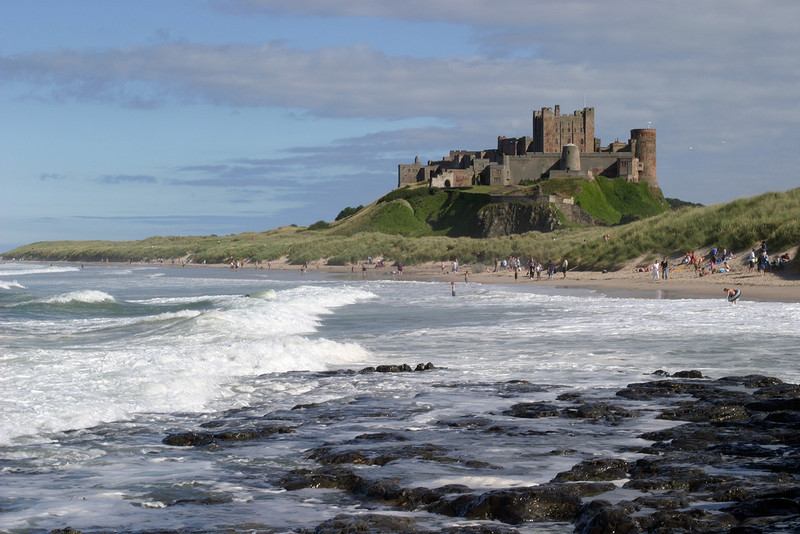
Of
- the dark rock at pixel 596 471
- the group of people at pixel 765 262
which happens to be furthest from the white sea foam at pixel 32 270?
the dark rock at pixel 596 471

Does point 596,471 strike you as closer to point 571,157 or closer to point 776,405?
point 776,405

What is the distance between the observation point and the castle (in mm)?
100125

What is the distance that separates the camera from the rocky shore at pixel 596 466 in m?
5.99

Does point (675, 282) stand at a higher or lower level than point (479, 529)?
higher

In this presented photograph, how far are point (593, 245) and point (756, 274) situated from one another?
16.9 m

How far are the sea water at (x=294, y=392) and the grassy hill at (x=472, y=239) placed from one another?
51.9 feet

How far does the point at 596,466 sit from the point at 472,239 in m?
69.6

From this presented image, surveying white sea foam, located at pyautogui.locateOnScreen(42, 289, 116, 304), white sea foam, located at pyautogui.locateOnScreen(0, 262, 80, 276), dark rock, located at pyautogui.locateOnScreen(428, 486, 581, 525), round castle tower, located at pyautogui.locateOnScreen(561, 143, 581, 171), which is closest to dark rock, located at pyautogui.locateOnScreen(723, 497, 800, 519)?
dark rock, located at pyautogui.locateOnScreen(428, 486, 581, 525)

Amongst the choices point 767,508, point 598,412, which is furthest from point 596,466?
point 598,412

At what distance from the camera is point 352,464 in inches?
307

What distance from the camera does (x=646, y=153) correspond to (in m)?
103

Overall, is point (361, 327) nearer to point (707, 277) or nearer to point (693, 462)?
point (693, 462)

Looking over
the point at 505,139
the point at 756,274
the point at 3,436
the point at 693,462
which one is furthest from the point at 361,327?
the point at 505,139

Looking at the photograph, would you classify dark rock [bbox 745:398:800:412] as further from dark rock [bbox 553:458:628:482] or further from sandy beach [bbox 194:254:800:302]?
sandy beach [bbox 194:254:800:302]
